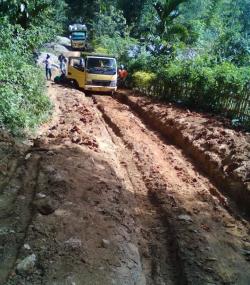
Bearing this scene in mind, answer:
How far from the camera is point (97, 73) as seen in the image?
719 inches

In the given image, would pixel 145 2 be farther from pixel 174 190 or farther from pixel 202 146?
pixel 174 190

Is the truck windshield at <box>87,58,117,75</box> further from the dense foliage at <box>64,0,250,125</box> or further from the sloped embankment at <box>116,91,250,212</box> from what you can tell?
the sloped embankment at <box>116,91,250,212</box>

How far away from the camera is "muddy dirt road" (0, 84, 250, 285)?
4801mm

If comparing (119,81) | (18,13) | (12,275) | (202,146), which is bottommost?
(119,81)

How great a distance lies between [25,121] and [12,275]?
19.7ft

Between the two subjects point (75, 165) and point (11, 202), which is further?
point (75, 165)

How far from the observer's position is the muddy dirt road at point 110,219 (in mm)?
4801

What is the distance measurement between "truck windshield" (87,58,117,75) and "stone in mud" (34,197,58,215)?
12837 millimetres

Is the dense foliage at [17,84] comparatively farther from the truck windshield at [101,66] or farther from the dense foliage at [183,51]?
the dense foliage at [183,51]

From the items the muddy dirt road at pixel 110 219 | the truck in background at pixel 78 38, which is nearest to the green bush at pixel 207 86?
the muddy dirt road at pixel 110 219

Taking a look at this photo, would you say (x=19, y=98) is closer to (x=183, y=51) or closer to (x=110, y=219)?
(x=110, y=219)

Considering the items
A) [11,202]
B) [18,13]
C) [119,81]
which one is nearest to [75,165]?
[11,202]

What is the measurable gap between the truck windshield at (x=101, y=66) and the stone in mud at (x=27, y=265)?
47.3ft

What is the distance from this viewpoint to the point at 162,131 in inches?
493
